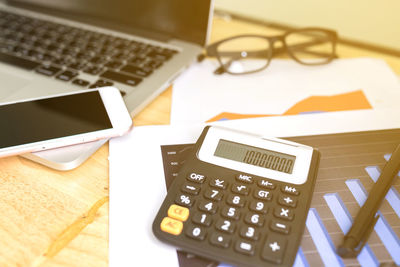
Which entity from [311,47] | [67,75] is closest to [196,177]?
[67,75]

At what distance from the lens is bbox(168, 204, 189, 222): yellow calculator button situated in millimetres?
346

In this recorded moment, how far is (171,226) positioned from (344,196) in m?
0.19

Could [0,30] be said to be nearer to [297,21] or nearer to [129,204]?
[129,204]

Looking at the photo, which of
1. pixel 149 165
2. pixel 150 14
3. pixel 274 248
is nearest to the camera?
pixel 274 248

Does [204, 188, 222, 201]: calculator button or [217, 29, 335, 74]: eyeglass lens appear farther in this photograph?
[217, 29, 335, 74]: eyeglass lens

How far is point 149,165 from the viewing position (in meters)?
0.43

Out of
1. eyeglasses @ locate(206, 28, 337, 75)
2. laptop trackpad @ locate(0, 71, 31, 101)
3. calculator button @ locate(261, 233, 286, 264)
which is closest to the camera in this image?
calculator button @ locate(261, 233, 286, 264)

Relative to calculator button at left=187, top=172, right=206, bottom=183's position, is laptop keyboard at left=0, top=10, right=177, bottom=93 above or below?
above

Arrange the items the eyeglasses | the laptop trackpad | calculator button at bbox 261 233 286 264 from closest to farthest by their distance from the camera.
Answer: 1. calculator button at bbox 261 233 286 264
2. the laptop trackpad
3. the eyeglasses

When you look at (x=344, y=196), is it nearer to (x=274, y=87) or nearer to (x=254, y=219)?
(x=254, y=219)

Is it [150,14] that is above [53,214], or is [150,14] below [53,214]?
above

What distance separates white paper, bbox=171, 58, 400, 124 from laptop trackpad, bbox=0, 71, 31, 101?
8.6 inches

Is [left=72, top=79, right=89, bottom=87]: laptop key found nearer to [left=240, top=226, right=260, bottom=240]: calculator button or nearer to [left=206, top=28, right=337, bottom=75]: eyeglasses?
[left=206, top=28, right=337, bottom=75]: eyeglasses

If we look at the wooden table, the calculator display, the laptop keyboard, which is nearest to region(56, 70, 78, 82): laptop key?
the laptop keyboard
